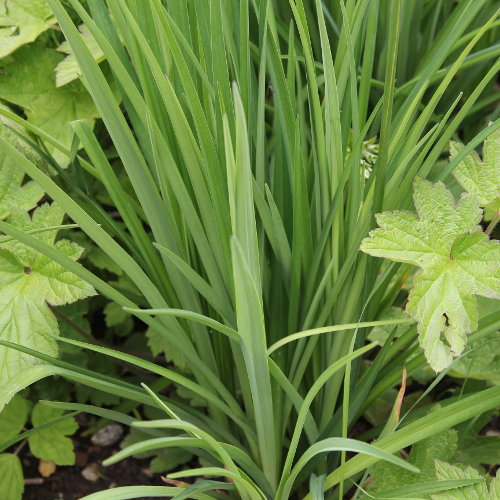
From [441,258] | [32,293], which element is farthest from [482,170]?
[32,293]

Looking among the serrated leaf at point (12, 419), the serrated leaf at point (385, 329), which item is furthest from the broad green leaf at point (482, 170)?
the serrated leaf at point (12, 419)

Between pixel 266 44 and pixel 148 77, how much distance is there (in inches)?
6.8

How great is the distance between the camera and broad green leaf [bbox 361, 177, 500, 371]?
759mm

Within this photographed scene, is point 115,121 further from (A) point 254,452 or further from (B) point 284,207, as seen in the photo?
(A) point 254,452

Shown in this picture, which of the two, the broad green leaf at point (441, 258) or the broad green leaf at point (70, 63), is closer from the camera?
the broad green leaf at point (441, 258)

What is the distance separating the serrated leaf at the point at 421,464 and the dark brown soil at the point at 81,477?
51cm

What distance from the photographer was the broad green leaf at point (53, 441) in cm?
120

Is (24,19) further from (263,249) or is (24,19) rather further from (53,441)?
(53,441)

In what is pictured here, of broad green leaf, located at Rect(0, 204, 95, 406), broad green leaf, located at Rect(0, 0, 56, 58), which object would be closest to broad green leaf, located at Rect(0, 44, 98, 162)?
broad green leaf, located at Rect(0, 0, 56, 58)

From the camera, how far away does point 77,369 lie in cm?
90

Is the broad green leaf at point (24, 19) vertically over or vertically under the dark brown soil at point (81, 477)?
over

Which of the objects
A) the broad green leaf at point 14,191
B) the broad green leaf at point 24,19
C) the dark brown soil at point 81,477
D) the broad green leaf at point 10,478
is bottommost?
the dark brown soil at point 81,477

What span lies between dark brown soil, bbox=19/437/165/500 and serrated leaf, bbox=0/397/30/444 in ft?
0.41

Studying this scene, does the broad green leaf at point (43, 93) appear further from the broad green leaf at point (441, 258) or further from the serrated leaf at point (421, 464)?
the serrated leaf at point (421, 464)
